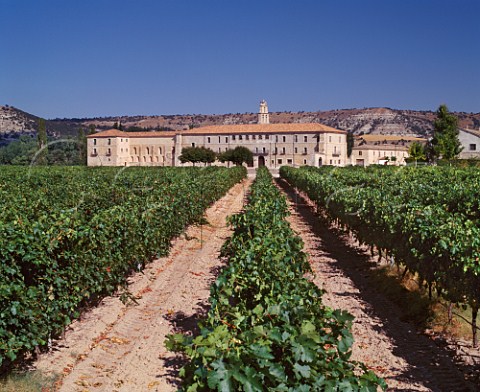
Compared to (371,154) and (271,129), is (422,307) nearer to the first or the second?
(271,129)

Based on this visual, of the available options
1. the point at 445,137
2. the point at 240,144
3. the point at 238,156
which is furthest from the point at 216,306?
the point at 240,144

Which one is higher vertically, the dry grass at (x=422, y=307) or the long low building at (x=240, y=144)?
the long low building at (x=240, y=144)

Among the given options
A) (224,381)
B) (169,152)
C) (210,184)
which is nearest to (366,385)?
(224,381)

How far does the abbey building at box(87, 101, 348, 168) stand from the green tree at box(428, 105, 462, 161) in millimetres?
35094

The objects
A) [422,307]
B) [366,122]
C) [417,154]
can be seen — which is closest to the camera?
Result: [422,307]

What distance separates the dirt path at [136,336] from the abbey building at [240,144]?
280 ft

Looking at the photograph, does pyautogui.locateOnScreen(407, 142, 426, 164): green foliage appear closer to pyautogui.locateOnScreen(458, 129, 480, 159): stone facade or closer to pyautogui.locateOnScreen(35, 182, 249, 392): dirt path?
pyautogui.locateOnScreen(458, 129, 480, 159): stone facade

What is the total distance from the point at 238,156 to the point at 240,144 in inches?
431

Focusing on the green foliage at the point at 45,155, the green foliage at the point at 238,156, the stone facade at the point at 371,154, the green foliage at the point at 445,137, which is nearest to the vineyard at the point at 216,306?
the green foliage at the point at 445,137

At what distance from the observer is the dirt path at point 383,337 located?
6.47 metres

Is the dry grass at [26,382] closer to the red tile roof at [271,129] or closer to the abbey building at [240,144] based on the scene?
the abbey building at [240,144]

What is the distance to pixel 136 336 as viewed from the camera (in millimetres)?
7973

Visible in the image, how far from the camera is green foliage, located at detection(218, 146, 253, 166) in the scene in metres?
88.9

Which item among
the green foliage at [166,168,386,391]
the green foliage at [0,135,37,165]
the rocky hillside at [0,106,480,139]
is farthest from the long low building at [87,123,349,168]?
the green foliage at [166,168,386,391]
